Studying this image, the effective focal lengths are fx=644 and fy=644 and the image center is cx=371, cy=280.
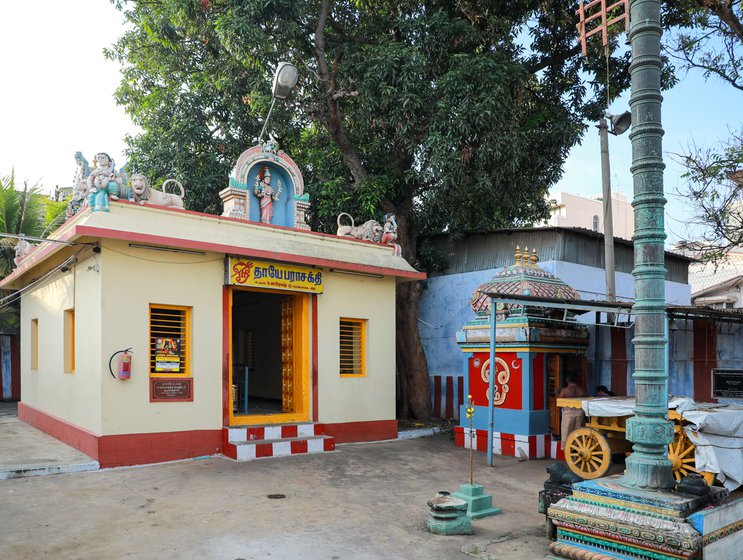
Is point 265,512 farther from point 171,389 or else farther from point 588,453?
point 588,453

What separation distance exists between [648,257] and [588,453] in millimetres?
4557

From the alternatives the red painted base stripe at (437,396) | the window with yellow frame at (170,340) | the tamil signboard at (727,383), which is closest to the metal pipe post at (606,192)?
the tamil signboard at (727,383)

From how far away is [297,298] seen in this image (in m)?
12.3

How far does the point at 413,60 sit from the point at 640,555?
10745 millimetres

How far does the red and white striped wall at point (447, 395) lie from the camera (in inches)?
610

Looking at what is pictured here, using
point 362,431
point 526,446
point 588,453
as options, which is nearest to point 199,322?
point 362,431

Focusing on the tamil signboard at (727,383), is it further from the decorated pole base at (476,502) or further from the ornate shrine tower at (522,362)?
the decorated pole base at (476,502)

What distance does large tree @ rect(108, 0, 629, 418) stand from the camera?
13.6m

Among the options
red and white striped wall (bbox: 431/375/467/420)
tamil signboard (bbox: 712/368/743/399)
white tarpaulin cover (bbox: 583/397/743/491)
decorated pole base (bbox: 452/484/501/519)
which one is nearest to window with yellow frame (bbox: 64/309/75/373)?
decorated pole base (bbox: 452/484/501/519)

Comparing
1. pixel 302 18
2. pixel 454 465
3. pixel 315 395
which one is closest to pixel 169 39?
pixel 302 18

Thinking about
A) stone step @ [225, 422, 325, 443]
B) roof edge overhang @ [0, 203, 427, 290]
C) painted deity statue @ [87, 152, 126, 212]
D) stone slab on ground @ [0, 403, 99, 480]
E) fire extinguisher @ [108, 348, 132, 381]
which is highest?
painted deity statue @ [87, 152, 126, 212]

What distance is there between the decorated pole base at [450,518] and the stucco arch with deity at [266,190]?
6839mm

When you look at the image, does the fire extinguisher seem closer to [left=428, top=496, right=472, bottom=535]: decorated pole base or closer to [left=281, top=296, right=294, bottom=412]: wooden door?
[left=281, top=296, right=294, bottom=412]: wooden door

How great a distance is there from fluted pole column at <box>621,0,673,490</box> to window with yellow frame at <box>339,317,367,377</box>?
25.6ft
